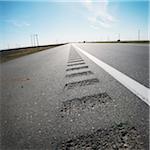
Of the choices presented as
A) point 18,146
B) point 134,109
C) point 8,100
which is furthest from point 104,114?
point 8,100

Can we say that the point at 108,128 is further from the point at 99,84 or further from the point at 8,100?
the point at 8,100

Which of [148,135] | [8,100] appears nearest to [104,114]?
[148,135]

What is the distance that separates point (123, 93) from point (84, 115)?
0.89 metres

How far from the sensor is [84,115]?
190 cm

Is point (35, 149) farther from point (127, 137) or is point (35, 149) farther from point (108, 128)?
point (127, 137)

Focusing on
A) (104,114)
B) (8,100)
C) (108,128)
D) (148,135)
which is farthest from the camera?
(8,100)

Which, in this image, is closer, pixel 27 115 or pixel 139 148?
pixel 139 148

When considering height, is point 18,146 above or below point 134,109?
below

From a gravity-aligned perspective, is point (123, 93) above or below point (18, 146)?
above

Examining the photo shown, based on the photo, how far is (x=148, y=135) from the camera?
53.8 inches

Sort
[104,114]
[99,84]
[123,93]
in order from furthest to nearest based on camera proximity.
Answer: [99,84]
[123,93]
[104,114]

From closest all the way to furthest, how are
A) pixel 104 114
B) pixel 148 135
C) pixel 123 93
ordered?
pixel 148 135
pixel 104 114
pixel 123 93

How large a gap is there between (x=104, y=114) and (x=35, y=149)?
2.85 ft

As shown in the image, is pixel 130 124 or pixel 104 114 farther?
pixel 104 114
